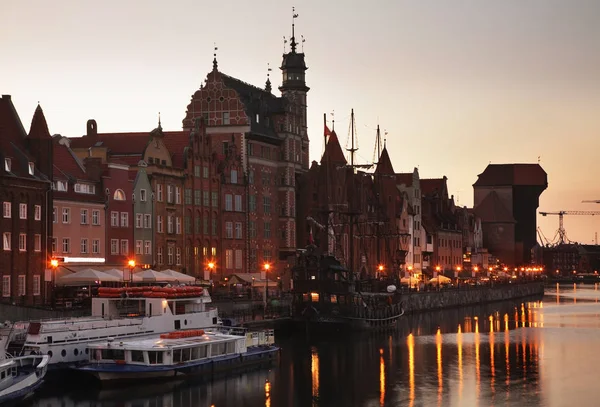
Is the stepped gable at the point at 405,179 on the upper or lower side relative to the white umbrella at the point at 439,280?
upper

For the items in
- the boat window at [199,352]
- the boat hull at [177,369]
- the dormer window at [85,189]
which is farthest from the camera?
the dormer window at [85,189]

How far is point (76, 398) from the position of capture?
61.2 meters

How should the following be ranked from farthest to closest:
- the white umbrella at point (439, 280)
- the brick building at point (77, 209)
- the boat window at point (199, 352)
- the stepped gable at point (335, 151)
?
the white umbrella at point (439, 280)
the stepped gable at point (335, 151)
the brick building at point (77, 209)
the boat window at point (199, 352)

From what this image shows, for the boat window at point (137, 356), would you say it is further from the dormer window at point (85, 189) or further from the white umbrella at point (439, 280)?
the white umbrella at point (439, 280)

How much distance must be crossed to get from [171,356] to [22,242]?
24362 millimetres

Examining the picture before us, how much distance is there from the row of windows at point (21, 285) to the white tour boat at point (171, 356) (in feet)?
57.5

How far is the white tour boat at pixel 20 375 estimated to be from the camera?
57.7 m

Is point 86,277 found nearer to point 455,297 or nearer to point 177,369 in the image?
point 177,369

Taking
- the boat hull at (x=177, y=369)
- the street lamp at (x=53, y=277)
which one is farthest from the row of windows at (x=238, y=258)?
the boat hull at (x=177, y=369)

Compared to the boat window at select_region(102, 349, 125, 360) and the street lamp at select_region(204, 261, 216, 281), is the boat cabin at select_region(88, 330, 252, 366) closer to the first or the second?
the boat window at select_region(102, 349, 125, 360)

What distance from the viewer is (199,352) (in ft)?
228

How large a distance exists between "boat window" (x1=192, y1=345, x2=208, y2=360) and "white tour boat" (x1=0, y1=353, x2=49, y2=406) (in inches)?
407

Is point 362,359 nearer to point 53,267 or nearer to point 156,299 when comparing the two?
point 156,299

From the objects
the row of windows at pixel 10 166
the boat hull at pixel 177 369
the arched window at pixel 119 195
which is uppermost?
the row of windows at pixel 10 166
